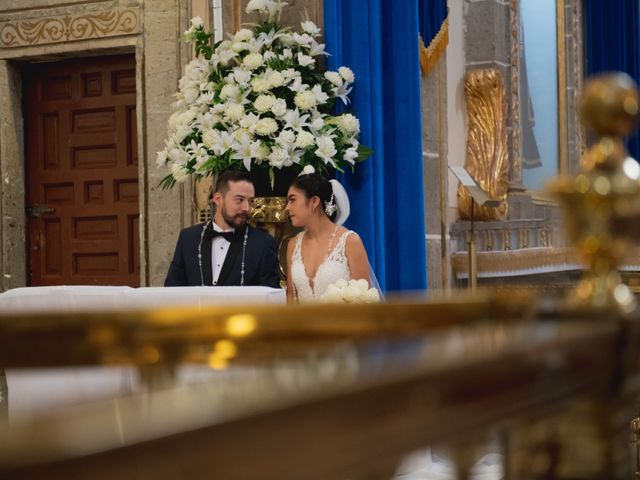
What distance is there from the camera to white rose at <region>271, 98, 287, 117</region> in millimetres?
5387

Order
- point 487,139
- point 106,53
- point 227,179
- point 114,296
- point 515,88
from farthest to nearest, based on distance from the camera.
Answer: point 515,88, point 487,139, point 106,53, point 227,179, point 114,296

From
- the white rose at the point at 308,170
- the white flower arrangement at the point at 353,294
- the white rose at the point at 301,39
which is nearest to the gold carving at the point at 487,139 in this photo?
the white rose at the point at 301,39

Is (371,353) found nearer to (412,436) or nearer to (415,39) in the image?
(412,436)

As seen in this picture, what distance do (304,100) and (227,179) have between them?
1.77 ft

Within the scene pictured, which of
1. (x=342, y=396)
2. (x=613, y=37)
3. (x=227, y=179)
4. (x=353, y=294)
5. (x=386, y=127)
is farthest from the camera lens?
(x=613, y=37)

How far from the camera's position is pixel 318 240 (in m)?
5.84

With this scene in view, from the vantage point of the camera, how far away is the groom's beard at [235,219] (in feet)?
18.3

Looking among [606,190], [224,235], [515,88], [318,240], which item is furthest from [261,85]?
[606,190]

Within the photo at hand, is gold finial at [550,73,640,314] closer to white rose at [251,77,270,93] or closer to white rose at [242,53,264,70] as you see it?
white rose at [251,77,270,93]

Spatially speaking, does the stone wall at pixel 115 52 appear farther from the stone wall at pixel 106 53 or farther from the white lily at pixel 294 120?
the white lily at pixel 294 120

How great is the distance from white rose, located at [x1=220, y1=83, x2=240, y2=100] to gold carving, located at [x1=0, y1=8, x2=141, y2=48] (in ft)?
8.53

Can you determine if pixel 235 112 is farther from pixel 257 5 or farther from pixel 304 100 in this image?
pixel 257 5

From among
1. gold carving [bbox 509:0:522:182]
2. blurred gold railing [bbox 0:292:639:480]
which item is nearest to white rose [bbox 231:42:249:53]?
gold carving [bbox 509:0:522:182]

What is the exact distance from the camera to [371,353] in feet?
2.21
